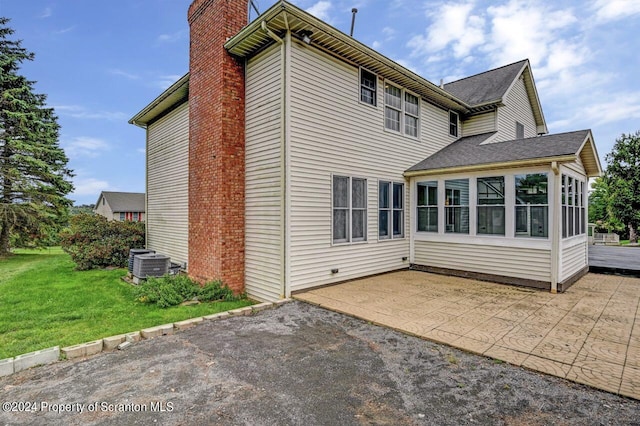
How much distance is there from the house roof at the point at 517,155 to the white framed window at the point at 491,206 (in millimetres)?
432

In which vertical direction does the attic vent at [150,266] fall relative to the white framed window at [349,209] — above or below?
below

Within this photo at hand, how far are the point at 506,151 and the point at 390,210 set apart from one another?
11.0 feet

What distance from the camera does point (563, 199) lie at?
23.9ft

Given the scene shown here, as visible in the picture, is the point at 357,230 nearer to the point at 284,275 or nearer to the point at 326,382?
the point at 284,275

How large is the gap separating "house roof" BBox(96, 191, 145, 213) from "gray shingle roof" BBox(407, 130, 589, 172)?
40011 millimetres

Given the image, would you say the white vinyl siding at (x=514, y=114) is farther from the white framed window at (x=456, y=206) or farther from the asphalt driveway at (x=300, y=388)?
the asphalt driveway at (x=300, y=388)

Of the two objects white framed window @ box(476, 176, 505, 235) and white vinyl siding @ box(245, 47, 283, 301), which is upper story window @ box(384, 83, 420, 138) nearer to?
white framed window @ box(476, 176, 505, 235)

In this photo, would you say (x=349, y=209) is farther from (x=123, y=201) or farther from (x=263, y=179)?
(x=123, y=201)

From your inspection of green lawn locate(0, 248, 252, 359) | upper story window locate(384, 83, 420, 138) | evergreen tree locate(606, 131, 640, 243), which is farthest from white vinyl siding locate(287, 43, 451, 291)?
evergreen tree locate(606, 131, 640, 243)

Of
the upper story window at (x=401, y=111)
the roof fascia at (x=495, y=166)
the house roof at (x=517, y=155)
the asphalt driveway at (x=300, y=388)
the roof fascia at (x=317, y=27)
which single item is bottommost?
the asphalt driveway at (x=300, y=388)

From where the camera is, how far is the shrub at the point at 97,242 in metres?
11.0

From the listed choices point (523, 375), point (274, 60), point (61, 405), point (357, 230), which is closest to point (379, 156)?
point (357, 230)

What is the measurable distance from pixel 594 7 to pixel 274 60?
11.1 meters

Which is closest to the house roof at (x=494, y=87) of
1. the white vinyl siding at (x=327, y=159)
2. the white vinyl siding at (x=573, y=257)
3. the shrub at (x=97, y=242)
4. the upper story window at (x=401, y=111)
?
the upper story window at (x=401, y=111)
